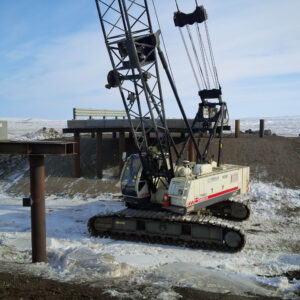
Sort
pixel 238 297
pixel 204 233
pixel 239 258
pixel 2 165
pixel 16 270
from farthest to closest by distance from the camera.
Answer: pixel 2 165 < pixel 204 233 < pixel 239 258 < pixel 16 270 < pixel 238 297

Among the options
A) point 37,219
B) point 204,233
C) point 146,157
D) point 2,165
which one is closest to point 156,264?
point 204,233

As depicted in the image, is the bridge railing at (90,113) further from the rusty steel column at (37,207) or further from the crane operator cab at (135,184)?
the rusty steel column at (37,207)

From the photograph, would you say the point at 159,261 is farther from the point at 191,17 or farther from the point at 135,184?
the point at 191,17

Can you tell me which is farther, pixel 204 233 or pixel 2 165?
pixel 2 165

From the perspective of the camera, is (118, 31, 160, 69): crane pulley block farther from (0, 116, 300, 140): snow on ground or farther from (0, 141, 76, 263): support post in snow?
(0, 116, 300, 140): snow on ground

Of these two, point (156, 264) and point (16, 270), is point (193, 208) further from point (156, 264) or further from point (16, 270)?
point (16, 270)

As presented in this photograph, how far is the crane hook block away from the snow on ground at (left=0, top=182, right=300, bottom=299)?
835cm

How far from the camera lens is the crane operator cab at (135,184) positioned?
1238 cm

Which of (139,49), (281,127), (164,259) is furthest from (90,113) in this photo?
(281,127)

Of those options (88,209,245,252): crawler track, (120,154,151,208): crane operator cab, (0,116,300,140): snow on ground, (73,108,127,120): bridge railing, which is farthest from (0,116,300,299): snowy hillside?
(0,116,300,140): snow on ground

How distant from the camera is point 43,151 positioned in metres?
9.27

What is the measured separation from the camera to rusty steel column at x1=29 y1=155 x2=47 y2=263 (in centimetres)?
935

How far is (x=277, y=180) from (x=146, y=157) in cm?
970

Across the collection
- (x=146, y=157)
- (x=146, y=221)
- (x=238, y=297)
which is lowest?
(x=238, y=297)
